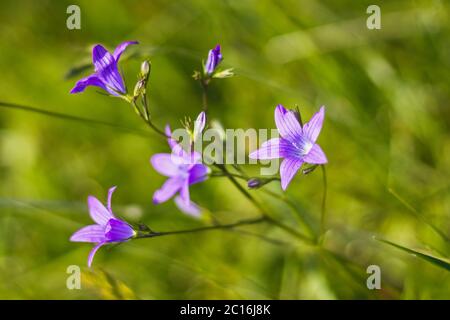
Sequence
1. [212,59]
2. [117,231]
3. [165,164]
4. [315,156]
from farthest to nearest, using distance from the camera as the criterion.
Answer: [165,164], [212,59], [117,231], [315,156]

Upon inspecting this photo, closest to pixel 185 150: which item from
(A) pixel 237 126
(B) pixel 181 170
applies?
(B) pixel 181 170

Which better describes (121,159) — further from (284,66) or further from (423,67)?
(423,67)

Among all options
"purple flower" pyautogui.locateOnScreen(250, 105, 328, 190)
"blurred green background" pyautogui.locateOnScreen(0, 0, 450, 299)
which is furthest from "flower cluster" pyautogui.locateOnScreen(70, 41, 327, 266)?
"blurred green background" pyautogui.locateOnScreen(0, 0, 450, 299)

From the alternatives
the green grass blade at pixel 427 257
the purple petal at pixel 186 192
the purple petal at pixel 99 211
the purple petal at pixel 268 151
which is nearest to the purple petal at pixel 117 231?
the purple petal at pixel 99 211

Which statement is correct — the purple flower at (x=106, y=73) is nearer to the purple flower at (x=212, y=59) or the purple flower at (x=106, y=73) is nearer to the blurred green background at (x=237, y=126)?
the purple flower at (x=212, y=59)

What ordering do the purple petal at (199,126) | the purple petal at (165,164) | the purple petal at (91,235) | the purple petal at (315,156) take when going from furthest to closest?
the purple petal at (165,164), the purple petal at (91,235), the purple petal at (199,126), the purple petal at (315,156)

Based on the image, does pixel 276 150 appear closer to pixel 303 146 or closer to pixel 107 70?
pixel 303 146
